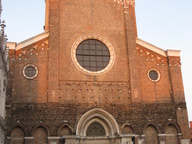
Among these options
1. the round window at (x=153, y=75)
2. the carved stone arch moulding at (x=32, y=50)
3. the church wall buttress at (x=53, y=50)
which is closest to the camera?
the church wall buttress at (x=53, y=50)

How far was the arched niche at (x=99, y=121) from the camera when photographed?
813 inches

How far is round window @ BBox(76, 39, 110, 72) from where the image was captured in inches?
881

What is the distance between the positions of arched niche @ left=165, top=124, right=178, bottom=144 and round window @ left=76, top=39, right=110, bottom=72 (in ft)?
20.3

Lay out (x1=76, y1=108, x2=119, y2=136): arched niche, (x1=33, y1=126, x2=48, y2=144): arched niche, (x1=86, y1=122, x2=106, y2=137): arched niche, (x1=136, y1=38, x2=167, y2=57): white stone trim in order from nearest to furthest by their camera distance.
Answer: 1. (x1=33, y1=126, x2=48, y2=144): arched niche
2. (x1=76, y1=108, x2=119, y2=136): arched niche
3. (x1=86, y1=122, x2=106, y2=137): arched niche
4. (x1=136, y1=38, x2=167, y2=57): white stone trim

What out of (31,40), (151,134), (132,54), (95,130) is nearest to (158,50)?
(132,54)

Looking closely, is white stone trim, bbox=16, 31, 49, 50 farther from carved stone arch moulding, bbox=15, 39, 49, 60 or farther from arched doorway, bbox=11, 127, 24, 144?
arched doorway, bbox=11, 127, 24, 144

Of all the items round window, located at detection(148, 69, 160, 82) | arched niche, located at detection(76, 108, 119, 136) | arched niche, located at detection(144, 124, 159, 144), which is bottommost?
arched niche, located at detection(144, 124, 159, 144)

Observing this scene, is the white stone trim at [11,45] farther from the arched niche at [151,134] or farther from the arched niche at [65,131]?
the arched niche at [151,134]

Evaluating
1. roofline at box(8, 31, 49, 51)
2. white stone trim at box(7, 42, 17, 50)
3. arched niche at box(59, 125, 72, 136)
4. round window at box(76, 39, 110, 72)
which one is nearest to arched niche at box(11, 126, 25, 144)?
arched niche at box(59, 125, 72, 136)

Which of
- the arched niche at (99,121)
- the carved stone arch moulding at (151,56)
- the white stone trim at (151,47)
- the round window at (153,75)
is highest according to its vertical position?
the white stone trim at (151,47)

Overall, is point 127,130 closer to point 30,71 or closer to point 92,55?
point 92,55

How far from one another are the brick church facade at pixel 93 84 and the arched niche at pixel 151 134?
7 centimetres

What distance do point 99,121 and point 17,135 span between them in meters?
5.42

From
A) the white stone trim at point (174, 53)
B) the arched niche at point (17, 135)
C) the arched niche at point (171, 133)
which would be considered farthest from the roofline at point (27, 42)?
the arched niche at point (171, 133)
